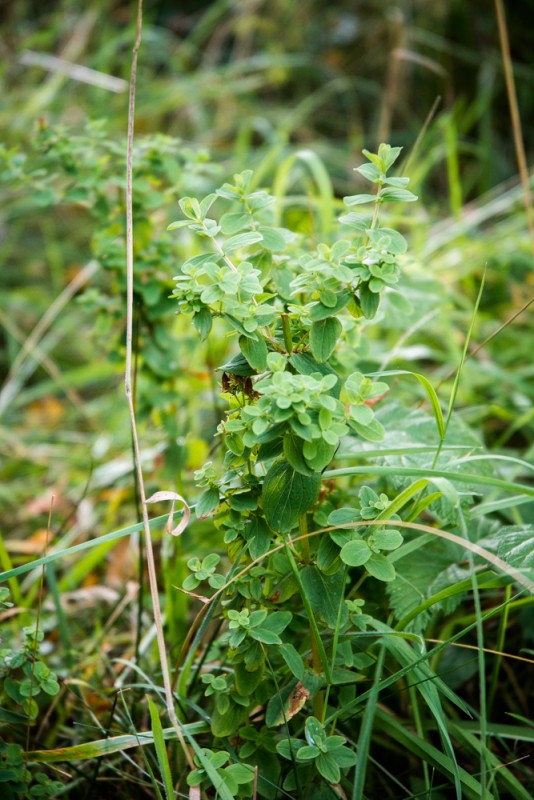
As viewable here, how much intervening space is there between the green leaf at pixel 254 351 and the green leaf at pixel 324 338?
0.06m

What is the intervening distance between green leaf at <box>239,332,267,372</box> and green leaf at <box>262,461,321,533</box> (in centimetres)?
12

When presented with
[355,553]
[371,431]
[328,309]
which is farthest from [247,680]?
[328,309]

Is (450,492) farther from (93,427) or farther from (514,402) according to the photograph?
(93,427)

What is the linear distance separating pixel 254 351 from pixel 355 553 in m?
0.27

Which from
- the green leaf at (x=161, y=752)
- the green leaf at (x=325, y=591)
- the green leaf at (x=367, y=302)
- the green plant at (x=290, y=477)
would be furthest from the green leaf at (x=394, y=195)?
the green leaf at (x=161, y=752)

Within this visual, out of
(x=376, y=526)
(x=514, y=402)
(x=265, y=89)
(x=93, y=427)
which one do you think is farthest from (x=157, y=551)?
(x=265, y=89)

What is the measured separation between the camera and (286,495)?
766mm

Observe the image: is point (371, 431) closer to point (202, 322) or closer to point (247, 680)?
point (202, 322)

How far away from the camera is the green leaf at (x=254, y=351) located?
0.77m

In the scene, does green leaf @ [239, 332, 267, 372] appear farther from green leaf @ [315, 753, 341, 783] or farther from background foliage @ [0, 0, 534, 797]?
green leaf @ [315, 753, 341, 783]

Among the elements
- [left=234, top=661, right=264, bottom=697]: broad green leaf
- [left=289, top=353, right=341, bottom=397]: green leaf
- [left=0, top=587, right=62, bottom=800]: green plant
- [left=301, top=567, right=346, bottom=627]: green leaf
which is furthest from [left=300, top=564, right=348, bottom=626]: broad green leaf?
[left=0, top=587, right=62, bottom=800]: green plant

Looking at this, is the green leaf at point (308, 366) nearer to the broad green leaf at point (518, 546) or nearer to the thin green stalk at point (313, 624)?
the thin green stalk at point (313, 624)

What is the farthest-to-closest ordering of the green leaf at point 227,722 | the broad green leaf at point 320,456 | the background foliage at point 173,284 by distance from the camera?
the background foliage at point 173,284 < the green leaf at point 227,722 < the broad green leaf at point 320,456

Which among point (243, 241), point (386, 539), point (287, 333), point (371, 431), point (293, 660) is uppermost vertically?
point (243, 241)
